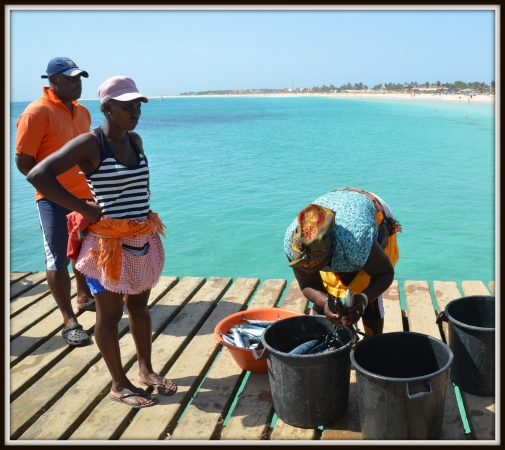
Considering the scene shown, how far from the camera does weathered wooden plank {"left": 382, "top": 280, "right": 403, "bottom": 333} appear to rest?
13.9ft

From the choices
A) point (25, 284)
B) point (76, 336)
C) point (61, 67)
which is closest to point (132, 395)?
point (76, 336)

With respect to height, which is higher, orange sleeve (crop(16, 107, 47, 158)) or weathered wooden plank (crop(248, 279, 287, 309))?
orange sleeve (crop(16, 107, 47, 158))

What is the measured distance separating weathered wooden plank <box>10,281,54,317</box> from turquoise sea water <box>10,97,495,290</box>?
4.02 metres

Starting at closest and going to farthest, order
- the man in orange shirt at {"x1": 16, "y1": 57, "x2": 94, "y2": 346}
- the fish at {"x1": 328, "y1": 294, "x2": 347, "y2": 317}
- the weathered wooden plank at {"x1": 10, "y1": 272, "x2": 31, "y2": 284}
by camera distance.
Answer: the fish at {"x1": 328, "y1": 294, "x2": 347, "y2": 317} < the man in orange shirt at {"x1": 16, "y1": 57, "x2": 94, "y2": 346} < the weathered wooden plank at {"x1": 10, "y1": 272, "x2": 31, "y2": 284}

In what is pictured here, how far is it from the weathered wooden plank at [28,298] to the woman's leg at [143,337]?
193 cm

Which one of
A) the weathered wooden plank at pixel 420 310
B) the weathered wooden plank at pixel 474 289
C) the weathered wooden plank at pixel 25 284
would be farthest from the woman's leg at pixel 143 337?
the weathered wooden plank at pixel 474 289

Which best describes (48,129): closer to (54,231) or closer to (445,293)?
(54,231)

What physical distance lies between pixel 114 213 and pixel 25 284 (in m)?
3.04

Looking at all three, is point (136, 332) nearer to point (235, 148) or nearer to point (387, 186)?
point (387, 186)

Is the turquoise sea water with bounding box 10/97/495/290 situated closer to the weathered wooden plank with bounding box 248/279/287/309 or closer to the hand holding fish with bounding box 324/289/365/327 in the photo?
the hand holding fish with bounding box 324/289/365/327

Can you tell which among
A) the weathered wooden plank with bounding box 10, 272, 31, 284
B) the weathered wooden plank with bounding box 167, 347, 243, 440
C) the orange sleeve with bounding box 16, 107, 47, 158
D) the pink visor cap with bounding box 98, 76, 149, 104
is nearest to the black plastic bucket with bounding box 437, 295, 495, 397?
the weathered wooden plank with bounding box 167, 347, 243, 440

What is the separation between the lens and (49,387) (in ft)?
11.5

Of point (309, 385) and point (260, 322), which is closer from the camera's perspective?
point (309, 385)

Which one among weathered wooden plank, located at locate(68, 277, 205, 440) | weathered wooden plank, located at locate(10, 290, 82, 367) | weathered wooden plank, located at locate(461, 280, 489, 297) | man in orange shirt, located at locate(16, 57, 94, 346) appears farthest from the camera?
weathered wooden plank, located at locate(461, 280, 489, 297)
